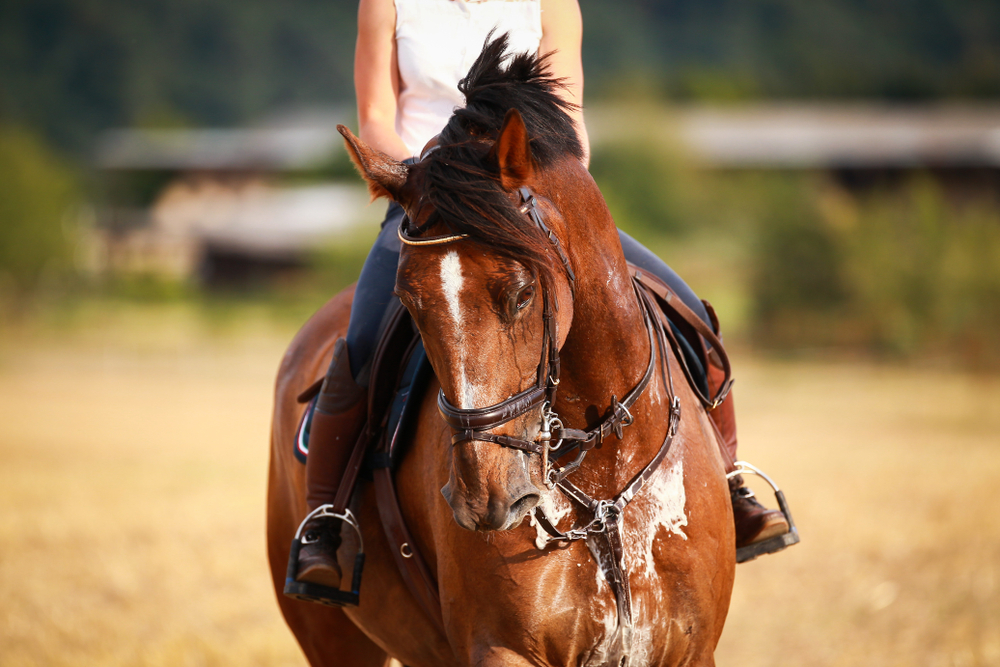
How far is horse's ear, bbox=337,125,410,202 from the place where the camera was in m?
2.77

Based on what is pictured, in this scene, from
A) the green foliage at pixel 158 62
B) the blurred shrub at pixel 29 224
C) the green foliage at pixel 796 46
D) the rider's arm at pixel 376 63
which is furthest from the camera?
the green foliage at pixel 158 62

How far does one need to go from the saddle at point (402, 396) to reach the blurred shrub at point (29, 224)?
44535 millimetres

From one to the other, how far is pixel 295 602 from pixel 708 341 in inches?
97.6

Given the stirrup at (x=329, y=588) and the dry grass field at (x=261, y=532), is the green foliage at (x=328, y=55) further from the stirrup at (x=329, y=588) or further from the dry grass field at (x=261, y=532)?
the stirrup at (x=329, y=588)

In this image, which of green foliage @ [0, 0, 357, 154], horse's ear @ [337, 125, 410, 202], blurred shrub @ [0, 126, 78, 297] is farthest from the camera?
green foliage @ [0, 0, 357, 154]

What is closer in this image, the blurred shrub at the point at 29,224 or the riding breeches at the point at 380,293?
the riding breeches at the point at 380,293

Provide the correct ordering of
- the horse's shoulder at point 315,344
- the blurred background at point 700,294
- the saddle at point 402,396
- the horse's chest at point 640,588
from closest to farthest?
1. the horse's chest at point 640,588
2. the saddle at point 402,396
3. the horse's shoulder at point 315,344
4. the blurred background at point 700,294

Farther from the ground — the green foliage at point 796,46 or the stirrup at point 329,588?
the green foliage at point 796,46

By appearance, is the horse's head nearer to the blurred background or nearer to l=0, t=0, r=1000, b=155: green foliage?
the blurred background

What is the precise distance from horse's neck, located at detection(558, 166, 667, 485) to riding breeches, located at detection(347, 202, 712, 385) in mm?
754

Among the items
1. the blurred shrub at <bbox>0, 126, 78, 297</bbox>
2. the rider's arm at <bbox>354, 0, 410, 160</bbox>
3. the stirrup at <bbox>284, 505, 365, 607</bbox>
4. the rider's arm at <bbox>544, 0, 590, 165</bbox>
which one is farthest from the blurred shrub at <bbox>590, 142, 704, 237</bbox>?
the stirrup at <bbox>284, 505, 365, 607</bbox>

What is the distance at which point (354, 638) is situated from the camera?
4562mm

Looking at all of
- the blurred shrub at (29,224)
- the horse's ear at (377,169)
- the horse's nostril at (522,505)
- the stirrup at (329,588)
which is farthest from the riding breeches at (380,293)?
the blurred shrub at (29,224)

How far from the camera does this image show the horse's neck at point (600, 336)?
9.38 ft
